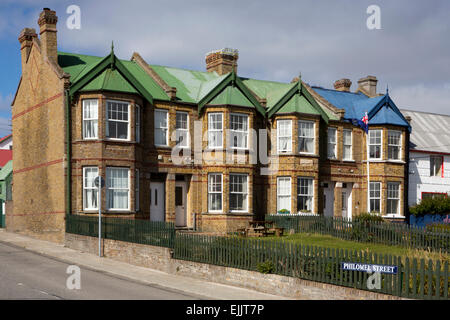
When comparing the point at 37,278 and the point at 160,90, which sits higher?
the point at 160,90

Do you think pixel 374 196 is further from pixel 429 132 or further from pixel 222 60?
pixel 222 60

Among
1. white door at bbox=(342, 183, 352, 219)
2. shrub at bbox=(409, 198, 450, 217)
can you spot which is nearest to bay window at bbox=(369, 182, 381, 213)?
white door at bbox=(342, 183, 352, 219)

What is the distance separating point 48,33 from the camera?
30531 millimetres

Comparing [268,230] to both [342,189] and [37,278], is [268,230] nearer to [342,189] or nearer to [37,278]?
[342,189]

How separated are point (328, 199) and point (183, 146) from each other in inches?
422

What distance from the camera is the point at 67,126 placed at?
28.6 m

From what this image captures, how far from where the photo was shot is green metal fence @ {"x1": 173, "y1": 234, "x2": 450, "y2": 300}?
13.6 metres

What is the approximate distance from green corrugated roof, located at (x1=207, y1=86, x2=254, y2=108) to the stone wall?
1083 cm

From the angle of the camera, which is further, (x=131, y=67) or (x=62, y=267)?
(x=131, y=67)

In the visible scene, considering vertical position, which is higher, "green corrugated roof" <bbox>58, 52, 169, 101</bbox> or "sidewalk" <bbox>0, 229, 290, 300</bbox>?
"green corrugated roof" <bbox>58, 52, 169, 101</bbox>

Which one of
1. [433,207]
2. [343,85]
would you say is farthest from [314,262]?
[343,85]

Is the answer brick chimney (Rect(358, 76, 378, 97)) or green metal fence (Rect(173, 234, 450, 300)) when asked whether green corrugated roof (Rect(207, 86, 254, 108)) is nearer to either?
green metal fence (Rect(173, 234, 450, 300))
